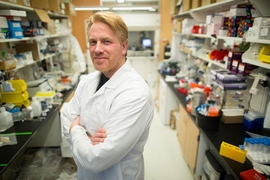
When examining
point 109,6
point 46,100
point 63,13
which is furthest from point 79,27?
point 46,100

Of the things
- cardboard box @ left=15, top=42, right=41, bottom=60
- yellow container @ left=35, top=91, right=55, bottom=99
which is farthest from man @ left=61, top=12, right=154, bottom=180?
cardboard box @ left=15, top=42, right=41, bottom=60

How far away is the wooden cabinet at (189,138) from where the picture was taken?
77.1 inches

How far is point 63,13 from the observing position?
3209 mm

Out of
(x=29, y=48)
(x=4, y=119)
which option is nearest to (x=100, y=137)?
(x=4, y=119)

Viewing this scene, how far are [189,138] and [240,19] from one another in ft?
4.48

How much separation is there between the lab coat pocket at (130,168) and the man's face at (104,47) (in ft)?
1.92

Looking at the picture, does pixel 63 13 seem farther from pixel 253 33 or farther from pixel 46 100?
pixel 253 33

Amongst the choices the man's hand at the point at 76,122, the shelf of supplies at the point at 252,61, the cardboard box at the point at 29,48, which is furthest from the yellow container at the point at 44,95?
the shelf of supplies at the point at 252,61

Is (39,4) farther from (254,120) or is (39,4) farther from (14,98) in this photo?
(254,120)

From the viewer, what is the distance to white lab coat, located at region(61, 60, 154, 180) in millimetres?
901

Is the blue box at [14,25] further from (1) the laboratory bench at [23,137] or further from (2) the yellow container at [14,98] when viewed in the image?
(1) the laboratory bench at [23,137]

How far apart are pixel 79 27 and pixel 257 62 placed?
3547 millimetres

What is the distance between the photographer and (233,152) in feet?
4.22

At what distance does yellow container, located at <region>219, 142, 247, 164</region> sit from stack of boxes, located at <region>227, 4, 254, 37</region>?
1000mm
